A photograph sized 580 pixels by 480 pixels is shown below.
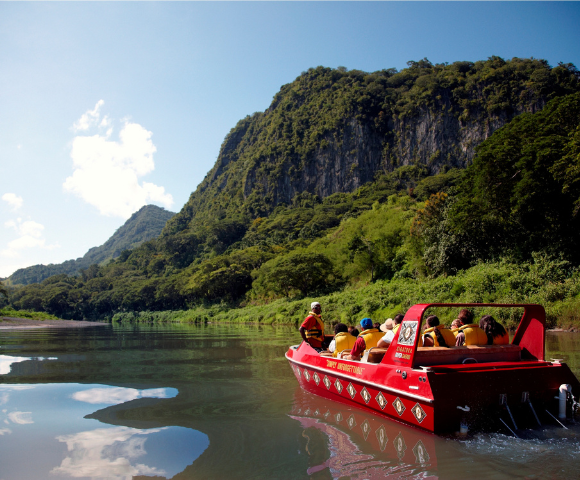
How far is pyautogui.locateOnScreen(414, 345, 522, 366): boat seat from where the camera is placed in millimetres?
6277

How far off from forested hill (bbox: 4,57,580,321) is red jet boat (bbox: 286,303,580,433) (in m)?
15.9

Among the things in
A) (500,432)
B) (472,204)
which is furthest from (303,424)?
(472,204)

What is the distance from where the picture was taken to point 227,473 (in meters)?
4.77

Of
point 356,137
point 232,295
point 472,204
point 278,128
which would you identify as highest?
point 278,128

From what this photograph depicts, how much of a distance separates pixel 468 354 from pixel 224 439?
12.9 ft

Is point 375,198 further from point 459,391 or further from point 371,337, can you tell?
point 459,391

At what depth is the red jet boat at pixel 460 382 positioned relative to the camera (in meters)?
5.59

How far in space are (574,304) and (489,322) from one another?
14.6 metres

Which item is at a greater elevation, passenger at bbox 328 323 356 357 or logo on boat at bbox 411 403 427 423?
passenger at bbox 328 323 356 357

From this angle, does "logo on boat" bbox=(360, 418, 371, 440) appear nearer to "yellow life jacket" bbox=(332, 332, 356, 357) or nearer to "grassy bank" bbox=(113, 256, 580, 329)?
"yellow life jacket" bbox=(332, 332, 356, 357)

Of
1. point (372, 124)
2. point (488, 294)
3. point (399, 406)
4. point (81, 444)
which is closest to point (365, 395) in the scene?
point (399, 406)

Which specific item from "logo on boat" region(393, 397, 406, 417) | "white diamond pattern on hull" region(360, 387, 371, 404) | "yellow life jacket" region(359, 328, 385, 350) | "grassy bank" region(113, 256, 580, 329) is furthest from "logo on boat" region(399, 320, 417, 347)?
"grassy bank" region(113, 256, 580, 329)

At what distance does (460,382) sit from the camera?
5641mm

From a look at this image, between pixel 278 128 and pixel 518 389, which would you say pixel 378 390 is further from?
pixel 278 128
